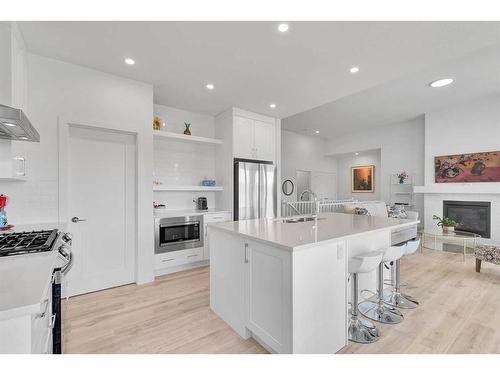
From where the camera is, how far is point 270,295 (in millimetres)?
1636

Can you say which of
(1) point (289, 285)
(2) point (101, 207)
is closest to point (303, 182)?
(2) point (101, 207)

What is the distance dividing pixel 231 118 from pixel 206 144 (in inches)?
28.2

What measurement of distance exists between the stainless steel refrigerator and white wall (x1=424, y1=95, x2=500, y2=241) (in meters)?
4.23

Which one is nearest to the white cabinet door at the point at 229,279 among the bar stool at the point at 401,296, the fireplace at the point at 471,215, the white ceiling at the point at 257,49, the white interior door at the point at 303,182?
the bar stool at the point at 401,296

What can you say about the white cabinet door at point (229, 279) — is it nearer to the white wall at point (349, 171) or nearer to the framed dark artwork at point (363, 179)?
the white wall at point (349, 171)

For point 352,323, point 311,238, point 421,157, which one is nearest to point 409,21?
point 311,238

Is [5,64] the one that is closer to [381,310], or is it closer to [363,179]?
[381,310]

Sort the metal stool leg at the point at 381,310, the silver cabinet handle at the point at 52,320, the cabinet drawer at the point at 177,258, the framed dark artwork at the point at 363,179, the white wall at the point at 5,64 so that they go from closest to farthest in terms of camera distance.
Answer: the silver cabinet handle at the point at 52,320, the white wall at the point at 5,64, the metal stool leg at the point at 381,310, the cabinet drawer at the point at 177,258, the framed dark artwork at the point at 363,179

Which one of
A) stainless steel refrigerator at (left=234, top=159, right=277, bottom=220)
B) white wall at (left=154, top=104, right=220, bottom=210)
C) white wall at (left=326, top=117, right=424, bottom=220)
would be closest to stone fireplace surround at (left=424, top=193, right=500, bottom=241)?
white wall at (left=326, top=117, right=424, bottom=220)

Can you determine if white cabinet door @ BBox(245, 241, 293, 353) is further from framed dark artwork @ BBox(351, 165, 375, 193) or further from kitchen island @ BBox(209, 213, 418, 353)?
framed dark artwork @ BBox(351, 165, 375, 193)

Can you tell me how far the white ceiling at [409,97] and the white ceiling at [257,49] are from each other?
51.4 inches

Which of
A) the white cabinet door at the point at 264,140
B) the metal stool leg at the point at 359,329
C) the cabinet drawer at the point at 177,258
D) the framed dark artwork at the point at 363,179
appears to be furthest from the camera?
the framed dark artwork at the point at 363,179

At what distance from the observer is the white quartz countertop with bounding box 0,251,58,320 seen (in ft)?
2.46

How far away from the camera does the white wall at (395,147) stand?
6312mm
